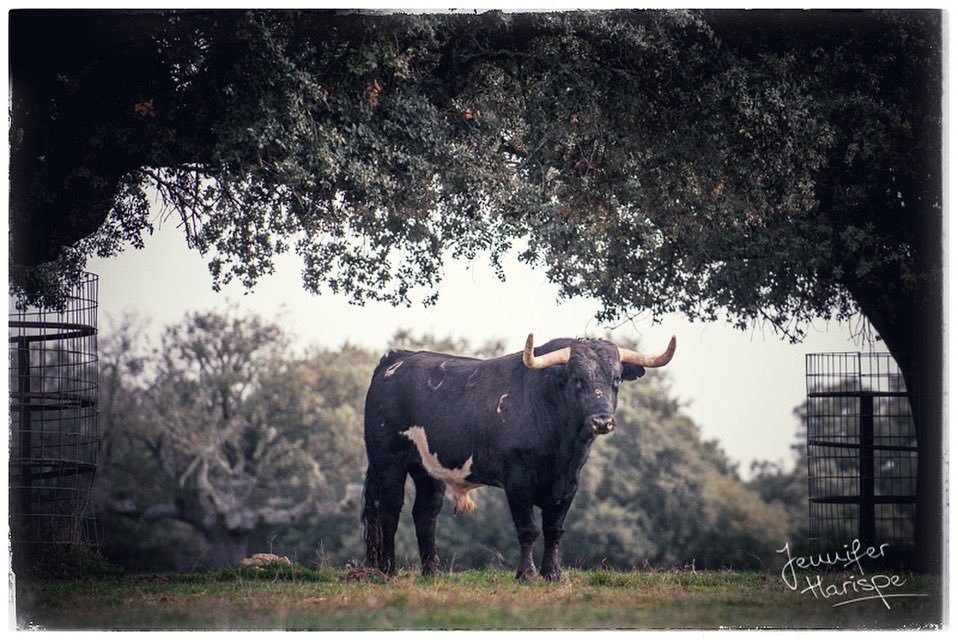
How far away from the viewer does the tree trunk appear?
51.1 m

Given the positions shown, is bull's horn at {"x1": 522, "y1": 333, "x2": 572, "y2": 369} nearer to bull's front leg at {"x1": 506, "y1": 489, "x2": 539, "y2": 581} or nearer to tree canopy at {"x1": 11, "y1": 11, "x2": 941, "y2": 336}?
bull's front leg at {"x1": 506, "y1": 489, "x2": 539, "y2": 581}

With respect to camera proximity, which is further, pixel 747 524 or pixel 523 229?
pixel 747 524

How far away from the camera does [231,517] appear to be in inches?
2003

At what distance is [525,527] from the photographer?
14930 millimetres

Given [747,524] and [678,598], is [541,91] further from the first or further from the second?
Result: [747,524]

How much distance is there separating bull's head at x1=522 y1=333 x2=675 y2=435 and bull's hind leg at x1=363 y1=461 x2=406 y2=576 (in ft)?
7.48

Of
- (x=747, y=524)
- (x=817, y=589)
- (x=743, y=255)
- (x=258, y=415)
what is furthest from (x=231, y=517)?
(x=817, y=589)

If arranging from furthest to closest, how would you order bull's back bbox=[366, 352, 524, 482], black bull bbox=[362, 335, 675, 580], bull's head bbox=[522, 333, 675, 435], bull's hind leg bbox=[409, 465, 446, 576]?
bull's hind leg bbox=[409, 465, 446, 576] → bull's back bbox=[366, 352, 524, 482] → black bull bbox=[362, 335, 675, 580] → bull's head bbox=[522, 333, 675, 435]

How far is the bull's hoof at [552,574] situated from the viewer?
14.9m

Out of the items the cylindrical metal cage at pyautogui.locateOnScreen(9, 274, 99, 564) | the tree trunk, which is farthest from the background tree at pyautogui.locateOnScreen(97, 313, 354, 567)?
the cylindrical metal cage at pyautogui.locateOnScreen(9, 274, 99, 564)

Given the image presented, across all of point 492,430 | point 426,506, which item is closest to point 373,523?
point 426,506

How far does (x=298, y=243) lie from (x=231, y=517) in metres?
35.2
